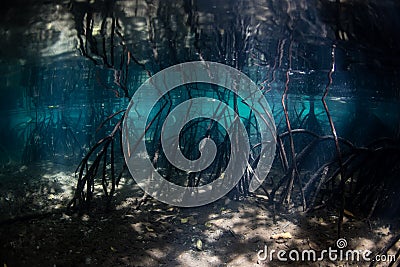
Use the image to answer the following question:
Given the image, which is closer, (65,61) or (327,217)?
(327,217)

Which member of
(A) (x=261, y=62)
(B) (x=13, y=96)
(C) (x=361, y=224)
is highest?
(A) (x=261, y=62)

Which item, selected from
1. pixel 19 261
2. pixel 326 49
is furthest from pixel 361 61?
pixel 19 261

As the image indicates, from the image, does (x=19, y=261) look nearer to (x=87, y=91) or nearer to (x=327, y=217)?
(x=327, y=217)

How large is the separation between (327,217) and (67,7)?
6.72 m

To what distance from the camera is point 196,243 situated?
12.0ft
